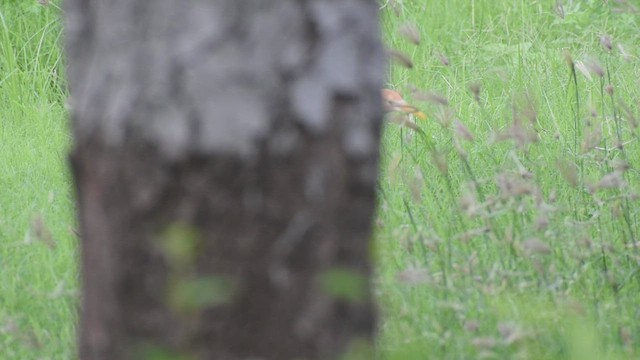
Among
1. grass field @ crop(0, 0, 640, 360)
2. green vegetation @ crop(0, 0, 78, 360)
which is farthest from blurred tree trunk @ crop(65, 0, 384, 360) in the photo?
green vegetation @ crop(0, 0, 78, 360)

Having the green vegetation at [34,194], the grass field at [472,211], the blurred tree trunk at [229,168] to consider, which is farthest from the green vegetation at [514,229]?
the green vegetation at [34,194]

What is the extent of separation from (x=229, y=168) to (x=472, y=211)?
4.02 feet

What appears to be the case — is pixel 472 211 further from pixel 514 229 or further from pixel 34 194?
pixel 34 194

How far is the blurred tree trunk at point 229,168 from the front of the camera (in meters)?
1.99

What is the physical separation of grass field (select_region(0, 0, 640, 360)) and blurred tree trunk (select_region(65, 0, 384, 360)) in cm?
60

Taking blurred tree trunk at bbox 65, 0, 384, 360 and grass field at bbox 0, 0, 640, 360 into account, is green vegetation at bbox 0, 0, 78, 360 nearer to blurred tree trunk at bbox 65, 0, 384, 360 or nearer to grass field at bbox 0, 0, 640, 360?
grass field at bbox 0, 0, 640, 360

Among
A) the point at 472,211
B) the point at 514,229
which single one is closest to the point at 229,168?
the point at 472,211

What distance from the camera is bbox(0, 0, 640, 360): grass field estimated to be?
9.91 ft

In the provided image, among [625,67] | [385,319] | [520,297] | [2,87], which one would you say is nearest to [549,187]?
[520,297]

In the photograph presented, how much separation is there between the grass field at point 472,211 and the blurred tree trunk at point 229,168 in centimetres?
60

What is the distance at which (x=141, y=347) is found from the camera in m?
2.08

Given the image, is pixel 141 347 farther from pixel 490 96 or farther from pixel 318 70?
pixel 490 96

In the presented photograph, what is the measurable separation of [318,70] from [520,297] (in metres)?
1.38

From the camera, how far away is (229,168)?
199 centimetres
